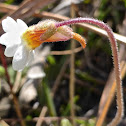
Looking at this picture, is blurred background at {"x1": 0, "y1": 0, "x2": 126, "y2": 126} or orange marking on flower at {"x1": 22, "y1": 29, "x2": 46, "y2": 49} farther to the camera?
blurred background at {"x1": 0, "y1": 0, "x2": 126, "y2": 126}

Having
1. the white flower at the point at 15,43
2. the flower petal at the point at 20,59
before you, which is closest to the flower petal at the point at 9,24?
the white flower at the point at 15,43

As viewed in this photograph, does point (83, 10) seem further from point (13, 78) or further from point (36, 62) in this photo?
point (13, 78)

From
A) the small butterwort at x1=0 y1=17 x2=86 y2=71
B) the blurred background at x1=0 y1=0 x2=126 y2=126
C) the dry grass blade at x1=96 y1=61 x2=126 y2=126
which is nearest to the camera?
the small butterwort at x1=0 y1=17 x2=86 y2=71

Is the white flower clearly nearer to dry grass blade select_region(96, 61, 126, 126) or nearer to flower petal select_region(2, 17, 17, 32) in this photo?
flower petal select_region(2, 17, 17, 32)

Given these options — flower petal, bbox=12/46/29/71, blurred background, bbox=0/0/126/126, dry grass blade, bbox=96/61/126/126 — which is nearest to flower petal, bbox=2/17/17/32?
flower petal, bbox=12/46/29/71

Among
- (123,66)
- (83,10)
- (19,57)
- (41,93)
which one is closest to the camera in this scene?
(19,57)

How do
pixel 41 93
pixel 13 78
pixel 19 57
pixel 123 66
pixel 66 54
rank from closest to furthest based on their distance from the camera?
pixel 19 57, pixel 123 66, pixel 41 93, pixel 13 78, pixel 66 54

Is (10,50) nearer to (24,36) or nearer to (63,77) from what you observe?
(24,36)

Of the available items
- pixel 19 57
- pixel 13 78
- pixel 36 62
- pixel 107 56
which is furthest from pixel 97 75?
pixel 19 57
